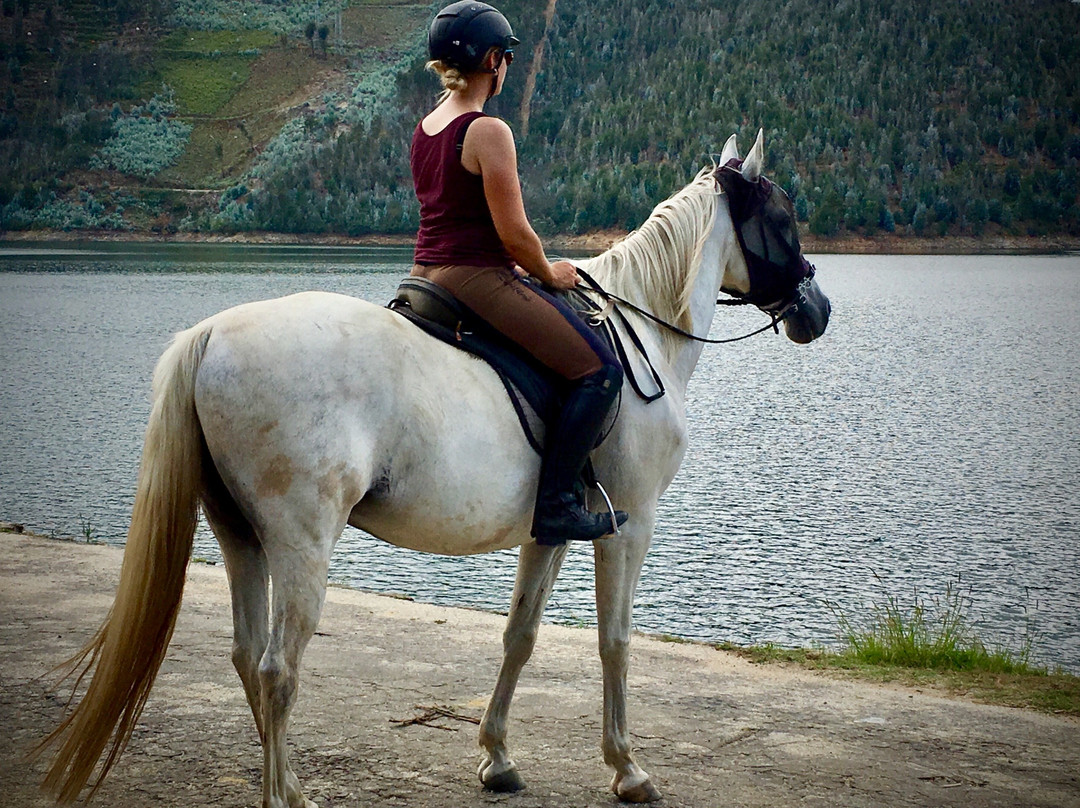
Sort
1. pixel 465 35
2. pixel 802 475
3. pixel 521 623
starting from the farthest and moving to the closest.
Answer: pixel 802 475, pixel 521 623, pixel 465 35

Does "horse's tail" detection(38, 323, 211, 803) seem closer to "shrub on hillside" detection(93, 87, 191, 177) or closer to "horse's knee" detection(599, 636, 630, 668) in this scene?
"horse's knee" detection(599, 636, 630, 668)

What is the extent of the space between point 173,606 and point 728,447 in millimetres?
17377

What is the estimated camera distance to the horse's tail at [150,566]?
3.69 meters

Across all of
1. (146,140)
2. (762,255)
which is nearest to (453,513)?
(762,255)

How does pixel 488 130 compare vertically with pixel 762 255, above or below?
above

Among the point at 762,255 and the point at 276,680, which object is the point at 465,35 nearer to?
the point at 762,255

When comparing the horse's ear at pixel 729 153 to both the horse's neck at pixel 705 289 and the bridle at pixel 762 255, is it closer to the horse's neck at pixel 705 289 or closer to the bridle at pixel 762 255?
the bridle at pixel 762 255

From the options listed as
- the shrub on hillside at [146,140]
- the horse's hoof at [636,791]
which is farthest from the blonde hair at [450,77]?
the shrub on hillside at [146,140]

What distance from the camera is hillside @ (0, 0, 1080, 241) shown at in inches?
4203

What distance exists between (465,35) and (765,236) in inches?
72.5

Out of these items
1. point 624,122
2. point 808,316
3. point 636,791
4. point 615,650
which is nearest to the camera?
point 636,791

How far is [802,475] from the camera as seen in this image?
18234mm

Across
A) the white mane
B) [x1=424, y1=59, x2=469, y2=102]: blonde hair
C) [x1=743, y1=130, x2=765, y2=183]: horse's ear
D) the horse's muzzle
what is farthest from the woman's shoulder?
the horse's muzzle

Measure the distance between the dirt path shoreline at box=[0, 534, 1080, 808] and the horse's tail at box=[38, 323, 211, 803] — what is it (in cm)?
64
